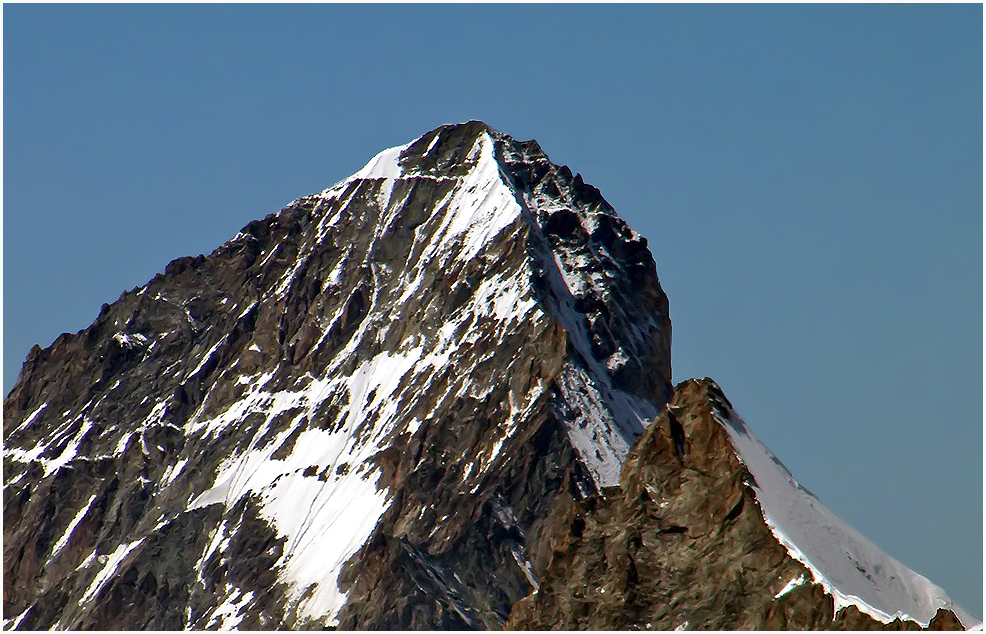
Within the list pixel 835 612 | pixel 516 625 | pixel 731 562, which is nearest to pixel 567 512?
pixel 516 625

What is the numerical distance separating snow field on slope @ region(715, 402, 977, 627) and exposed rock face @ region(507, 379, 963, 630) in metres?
0.51

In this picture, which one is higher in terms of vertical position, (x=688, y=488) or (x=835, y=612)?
(x=688, y=488)

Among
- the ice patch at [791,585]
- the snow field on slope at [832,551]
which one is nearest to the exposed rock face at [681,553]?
the ice patch at [791,585]

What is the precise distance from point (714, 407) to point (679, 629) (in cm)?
1169

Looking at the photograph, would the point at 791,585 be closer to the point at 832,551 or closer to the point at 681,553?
the point at 832,551

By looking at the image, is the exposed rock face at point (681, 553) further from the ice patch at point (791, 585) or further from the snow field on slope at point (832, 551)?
the snow field on slope at point (832, 551)

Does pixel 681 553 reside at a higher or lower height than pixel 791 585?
higher

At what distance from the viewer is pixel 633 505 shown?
112m

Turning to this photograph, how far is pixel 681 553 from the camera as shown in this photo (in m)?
109

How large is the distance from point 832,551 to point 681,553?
707 cm

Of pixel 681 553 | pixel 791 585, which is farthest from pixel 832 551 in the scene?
pixel 681 553

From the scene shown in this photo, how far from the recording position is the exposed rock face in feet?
342

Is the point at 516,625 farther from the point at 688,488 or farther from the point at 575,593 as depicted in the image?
the point at 688,488

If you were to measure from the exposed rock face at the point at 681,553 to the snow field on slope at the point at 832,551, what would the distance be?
0.51 meters
